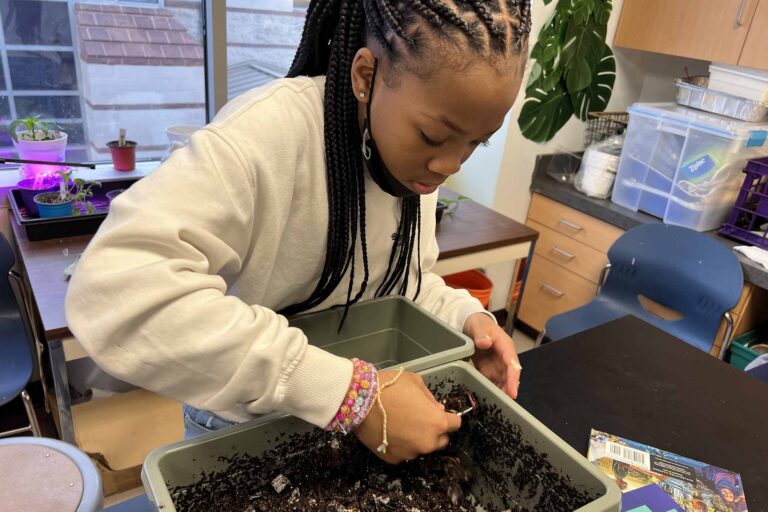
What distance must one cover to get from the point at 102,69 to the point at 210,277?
1.68 metres

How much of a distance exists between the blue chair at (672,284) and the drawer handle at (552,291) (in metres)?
0.43

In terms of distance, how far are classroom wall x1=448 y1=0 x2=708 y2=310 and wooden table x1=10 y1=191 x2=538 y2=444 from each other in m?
0.34

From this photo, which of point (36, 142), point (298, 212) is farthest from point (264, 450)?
point (36, 142)

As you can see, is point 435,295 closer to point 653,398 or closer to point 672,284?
point 653,398

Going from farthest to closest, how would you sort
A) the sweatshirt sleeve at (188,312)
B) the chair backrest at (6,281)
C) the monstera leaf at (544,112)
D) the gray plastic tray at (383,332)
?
the monstera leaf at (544,112) → the chair backrest at (6,281) → the gray plastic tray at (383,332) → the sweatshirt sleeve at (188,312)

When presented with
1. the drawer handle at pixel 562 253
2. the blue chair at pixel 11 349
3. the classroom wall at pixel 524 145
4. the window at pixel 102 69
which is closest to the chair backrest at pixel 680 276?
the drawer handle at pixel 562 253

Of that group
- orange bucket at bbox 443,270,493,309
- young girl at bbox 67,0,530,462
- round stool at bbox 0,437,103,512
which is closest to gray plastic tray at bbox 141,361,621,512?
young girl at bbox 67,0,530,462

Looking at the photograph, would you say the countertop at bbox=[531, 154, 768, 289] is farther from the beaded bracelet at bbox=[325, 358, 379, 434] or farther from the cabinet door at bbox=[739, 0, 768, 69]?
the beaded bracelet at bbox=[325, 358, 379, 434]

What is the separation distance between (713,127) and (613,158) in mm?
412

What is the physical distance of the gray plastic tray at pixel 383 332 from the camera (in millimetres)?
859

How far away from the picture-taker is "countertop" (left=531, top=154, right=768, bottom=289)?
1869mm

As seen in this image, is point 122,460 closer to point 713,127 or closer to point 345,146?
point 345,146

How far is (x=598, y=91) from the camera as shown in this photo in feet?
8.20

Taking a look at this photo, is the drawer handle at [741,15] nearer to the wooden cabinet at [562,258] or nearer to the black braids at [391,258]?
the wooden cabinet at [562,258]
